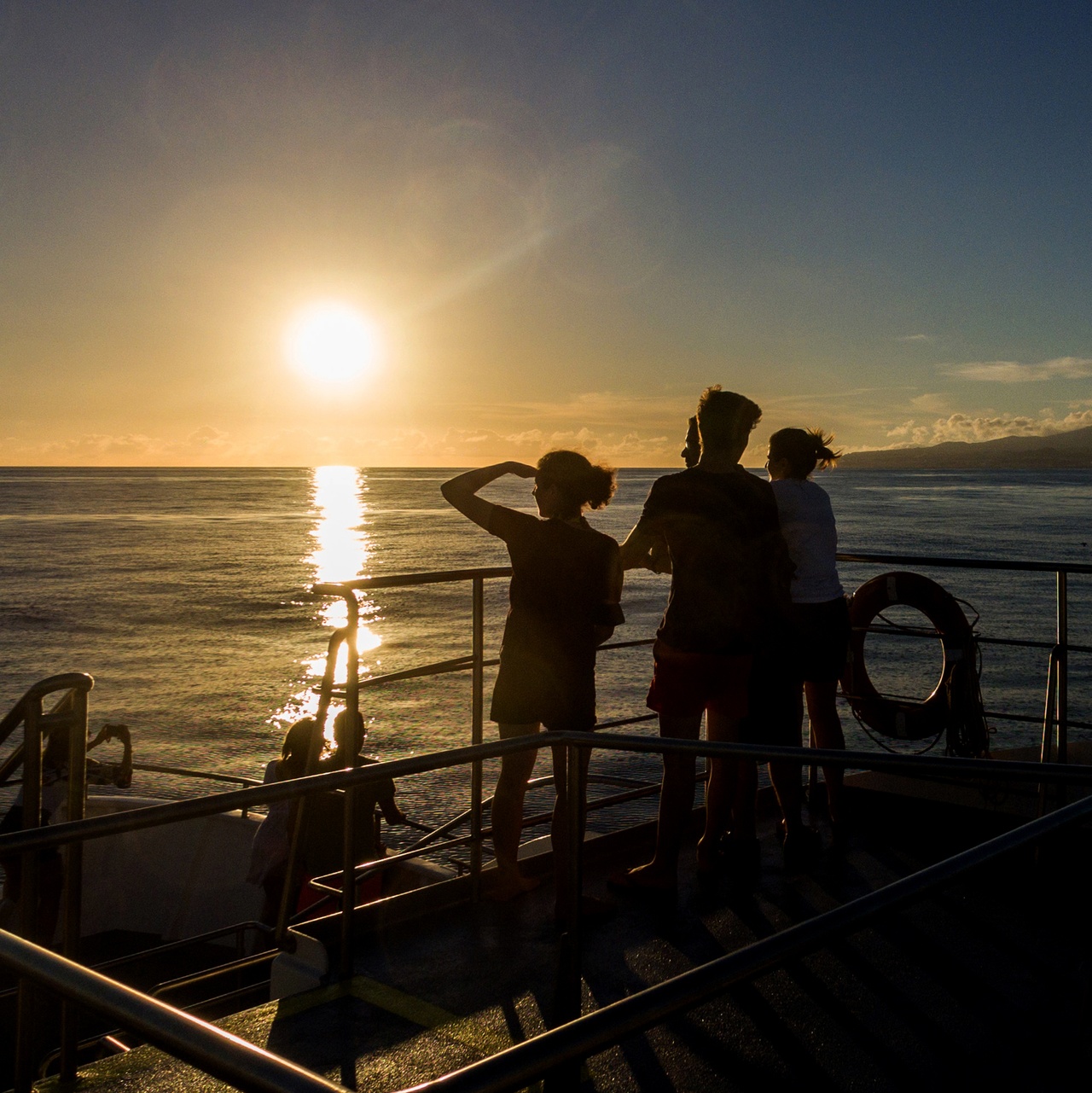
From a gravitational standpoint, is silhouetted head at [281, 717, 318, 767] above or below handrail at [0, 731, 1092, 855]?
below

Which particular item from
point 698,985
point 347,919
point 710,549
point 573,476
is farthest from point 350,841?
point 698,985

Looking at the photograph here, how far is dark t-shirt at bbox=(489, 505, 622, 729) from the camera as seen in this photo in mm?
3275

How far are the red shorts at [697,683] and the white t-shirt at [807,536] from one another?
1.42ft

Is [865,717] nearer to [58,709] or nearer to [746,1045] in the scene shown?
[746,1045]

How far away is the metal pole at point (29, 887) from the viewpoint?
2.30m

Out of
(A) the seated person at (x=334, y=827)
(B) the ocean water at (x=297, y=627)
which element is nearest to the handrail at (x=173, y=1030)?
(A) the seated person at (x=334, y=827)

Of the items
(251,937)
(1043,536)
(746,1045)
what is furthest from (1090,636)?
(1043,536)

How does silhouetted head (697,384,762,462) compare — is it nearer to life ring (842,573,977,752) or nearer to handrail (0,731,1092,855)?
handrail (0,731,1092,855)

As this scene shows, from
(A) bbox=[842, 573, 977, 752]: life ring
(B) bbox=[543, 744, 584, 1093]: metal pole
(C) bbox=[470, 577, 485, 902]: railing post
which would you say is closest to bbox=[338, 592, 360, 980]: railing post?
(C) bbox=[470, 577, 485, 902]: railing post

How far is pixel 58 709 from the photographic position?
2750 millimetres

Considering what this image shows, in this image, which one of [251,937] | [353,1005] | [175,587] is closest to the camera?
[353,1005]

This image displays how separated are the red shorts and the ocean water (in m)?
7.59

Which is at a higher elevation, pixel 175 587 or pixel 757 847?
pixel 757 847

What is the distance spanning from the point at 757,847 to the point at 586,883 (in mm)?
703
